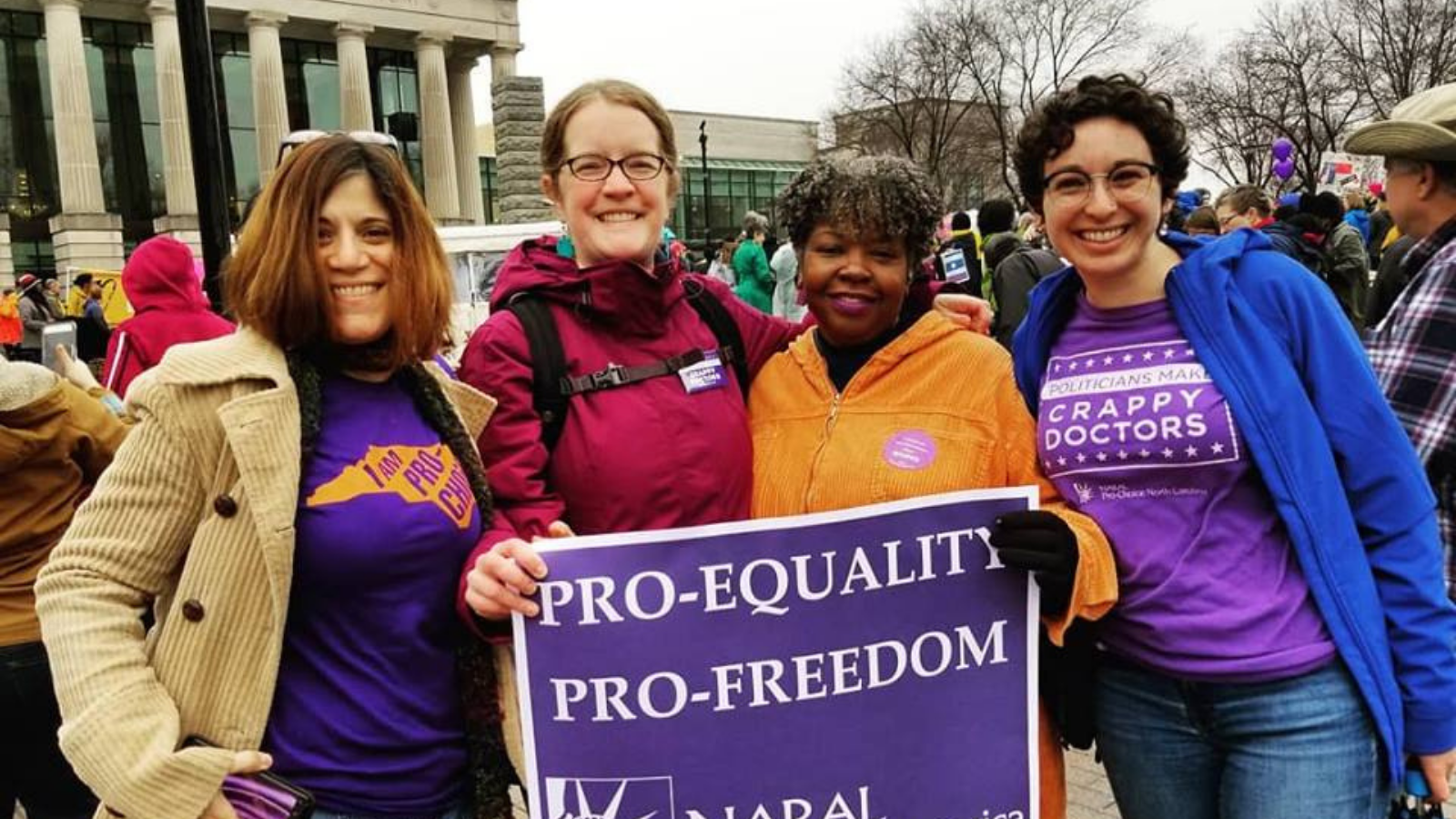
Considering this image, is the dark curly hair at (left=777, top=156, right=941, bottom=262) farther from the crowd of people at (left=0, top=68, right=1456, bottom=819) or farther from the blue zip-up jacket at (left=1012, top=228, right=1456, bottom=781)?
the blue zip-up jacket at (left=1012, top=228, right=1456, bottom=781)

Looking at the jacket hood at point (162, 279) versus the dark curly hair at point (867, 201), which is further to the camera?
the jacket hood at point (162, 279)

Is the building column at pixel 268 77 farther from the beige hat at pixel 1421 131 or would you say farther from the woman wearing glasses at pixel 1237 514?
the woman wearing glasses at pixel 1237 514

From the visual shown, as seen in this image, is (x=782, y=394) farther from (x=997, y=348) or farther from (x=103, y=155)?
(x=103, y=155)

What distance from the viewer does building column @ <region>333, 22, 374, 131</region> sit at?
4072 centimetres

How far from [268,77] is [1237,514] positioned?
42361mm

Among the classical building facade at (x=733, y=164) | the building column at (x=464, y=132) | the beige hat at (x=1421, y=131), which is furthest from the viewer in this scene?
the classical building facade at (x=733, y=164)

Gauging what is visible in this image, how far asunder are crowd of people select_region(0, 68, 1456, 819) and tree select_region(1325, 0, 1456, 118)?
129 ft

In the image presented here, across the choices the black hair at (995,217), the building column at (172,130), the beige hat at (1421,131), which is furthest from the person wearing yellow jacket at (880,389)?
the building column at (172,130)

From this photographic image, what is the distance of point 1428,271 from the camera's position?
2.76 m

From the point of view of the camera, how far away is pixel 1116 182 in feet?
7.60

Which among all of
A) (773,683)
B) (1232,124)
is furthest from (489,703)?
(1232,124)

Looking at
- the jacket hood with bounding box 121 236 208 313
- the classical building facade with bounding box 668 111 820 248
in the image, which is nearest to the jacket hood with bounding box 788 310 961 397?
the jacket hood with bounding box 121 236 208 313

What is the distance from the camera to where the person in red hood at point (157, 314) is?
5414 mm

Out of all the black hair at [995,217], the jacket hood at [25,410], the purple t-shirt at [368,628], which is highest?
the black hair at [995,217]
